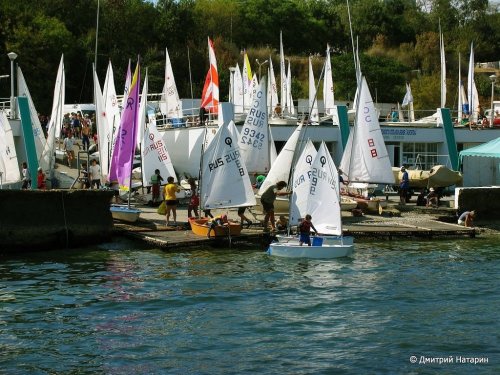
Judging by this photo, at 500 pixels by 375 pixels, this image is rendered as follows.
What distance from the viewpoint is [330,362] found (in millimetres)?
18828

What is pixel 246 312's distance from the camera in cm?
2297

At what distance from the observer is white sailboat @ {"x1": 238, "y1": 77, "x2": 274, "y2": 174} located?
123 feet

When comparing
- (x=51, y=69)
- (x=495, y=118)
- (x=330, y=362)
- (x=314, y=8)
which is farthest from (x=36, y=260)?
(x=314, y=8)

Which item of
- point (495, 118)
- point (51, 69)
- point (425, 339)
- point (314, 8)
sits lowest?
point (425, 339)

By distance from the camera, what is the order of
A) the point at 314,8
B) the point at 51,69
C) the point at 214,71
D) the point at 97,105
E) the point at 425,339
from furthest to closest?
the point at 314,8 → the point at 51,69 → the point at 214,71 → the point at 97,105 → the point at 425,339

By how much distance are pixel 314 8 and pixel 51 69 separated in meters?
42.3

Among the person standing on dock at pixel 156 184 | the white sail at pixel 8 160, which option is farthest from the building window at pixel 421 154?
→ the white sail at pixel 8 160

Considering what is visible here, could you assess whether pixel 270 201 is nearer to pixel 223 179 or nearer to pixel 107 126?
pixel 223 179

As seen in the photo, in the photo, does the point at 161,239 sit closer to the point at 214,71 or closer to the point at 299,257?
the point at 299,257

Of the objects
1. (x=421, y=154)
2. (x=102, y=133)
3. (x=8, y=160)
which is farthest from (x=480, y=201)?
(x=8, y=160)

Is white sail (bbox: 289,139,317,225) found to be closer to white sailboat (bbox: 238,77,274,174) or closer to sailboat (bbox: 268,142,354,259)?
sailboat (bbox: 268,142,354,259)

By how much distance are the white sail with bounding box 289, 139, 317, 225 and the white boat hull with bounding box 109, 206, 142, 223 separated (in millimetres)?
6261

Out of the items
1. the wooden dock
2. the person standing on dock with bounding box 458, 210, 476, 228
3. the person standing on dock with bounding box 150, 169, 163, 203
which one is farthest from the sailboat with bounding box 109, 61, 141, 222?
the person standing on dock with bounding box 458, 210, 476, 228

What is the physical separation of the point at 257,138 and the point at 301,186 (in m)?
6.85
